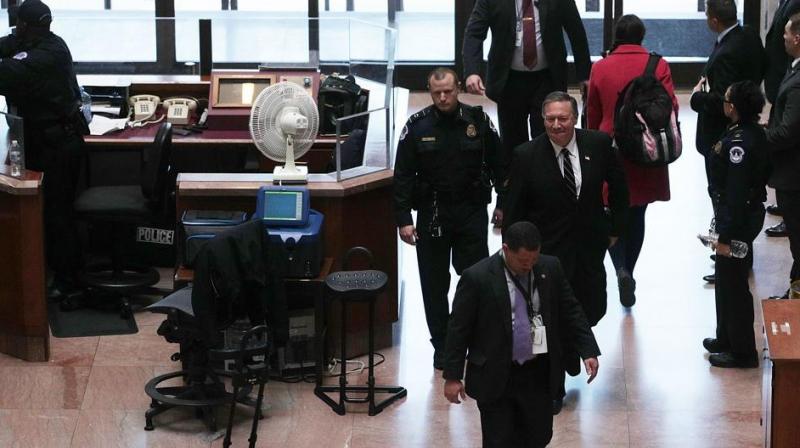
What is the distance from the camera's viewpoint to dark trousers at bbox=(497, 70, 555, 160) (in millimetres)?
8789

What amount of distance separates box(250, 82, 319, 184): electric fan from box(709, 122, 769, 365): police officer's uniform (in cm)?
201

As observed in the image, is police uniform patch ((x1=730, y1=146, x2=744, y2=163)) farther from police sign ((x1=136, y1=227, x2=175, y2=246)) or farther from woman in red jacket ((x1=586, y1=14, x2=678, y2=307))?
police sign ((x1=136, y1=227, x2=175, y2=246))

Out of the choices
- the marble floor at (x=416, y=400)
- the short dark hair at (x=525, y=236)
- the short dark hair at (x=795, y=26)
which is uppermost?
the short dark hair at (x=795, y=26)

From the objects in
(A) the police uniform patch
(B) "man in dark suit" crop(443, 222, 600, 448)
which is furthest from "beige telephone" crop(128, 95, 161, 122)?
(B) "man in dark suit" crop(443, 222, 600, 448)

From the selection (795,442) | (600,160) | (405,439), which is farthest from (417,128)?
(795,442)

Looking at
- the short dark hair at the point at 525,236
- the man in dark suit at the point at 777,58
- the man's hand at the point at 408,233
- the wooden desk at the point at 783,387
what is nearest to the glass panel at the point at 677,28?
the man in dark suit at the point at 777,58

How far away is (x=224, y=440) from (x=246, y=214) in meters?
1.34

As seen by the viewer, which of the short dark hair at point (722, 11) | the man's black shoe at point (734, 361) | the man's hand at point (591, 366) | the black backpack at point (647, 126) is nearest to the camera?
the man's hand at point (591, 366)

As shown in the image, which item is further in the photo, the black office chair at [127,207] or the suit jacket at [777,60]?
the suit jacket at [777,60]

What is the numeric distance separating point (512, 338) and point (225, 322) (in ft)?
5.32

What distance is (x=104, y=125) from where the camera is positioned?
9.33 meters

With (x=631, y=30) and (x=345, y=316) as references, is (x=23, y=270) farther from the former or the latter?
(x=631, y=30)

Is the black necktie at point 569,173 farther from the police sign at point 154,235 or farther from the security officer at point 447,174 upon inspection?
the police sign at point 154,235

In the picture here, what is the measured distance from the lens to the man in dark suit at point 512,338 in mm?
5859
